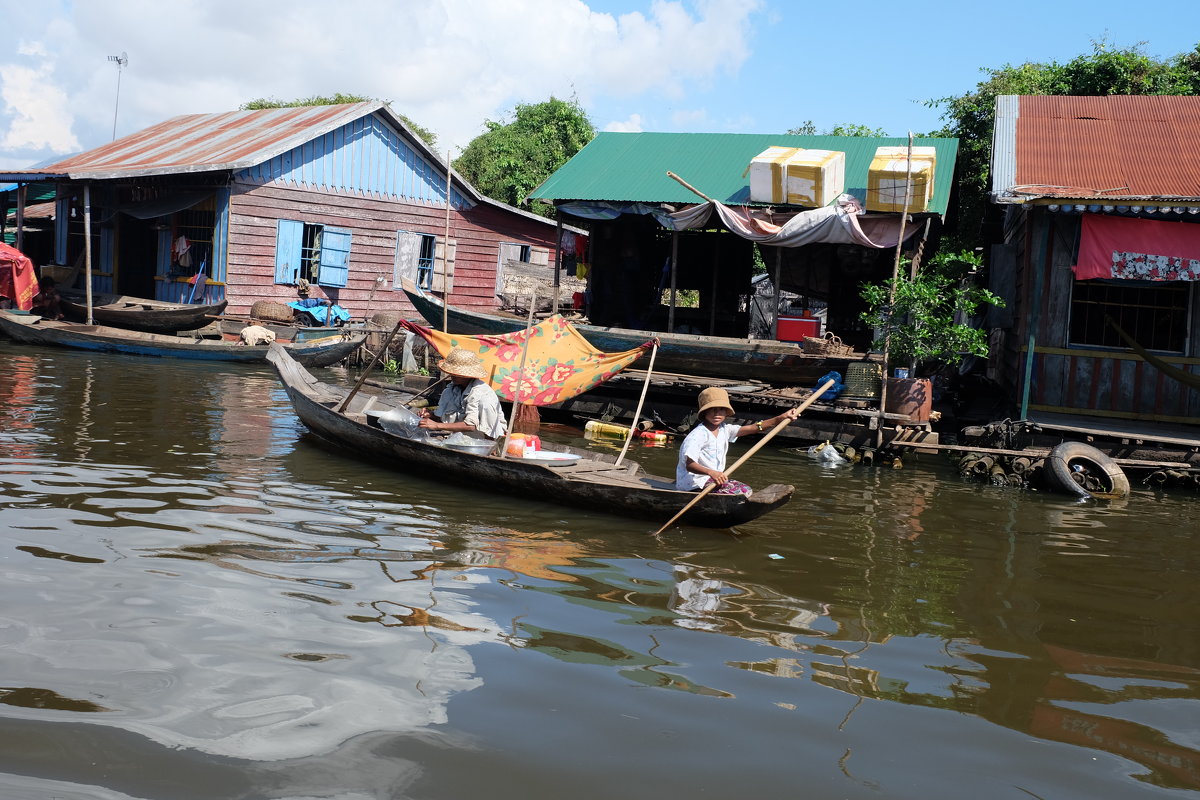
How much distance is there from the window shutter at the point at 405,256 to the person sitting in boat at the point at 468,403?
13.5 meters

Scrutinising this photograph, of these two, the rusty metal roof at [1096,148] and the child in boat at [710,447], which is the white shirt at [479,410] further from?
the rusty metal roof at [1096,148]

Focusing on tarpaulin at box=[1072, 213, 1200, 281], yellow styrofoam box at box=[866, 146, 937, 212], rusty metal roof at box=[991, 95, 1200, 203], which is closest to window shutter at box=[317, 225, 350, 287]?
yellow styrofoam box at box=[866, 146, 937, 212]

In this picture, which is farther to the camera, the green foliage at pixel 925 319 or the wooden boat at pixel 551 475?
the green foliage at pixel 925 319

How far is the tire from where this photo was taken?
1006 cm

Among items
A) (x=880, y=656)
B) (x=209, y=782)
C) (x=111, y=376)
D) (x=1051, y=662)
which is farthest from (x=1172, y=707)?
(x=111, y=376)

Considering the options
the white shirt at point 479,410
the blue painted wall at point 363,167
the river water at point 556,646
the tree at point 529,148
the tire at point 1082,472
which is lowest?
the river water at point 556,646

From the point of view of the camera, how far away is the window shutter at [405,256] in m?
22.3

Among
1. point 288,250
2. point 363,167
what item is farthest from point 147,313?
point 363,167

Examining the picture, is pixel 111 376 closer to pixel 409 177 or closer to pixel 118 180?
pixel 118 180

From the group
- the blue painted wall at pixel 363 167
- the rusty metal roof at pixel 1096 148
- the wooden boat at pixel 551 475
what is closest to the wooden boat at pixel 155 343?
the blue painted wall at pixel 363 167

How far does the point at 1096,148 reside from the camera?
508 inches

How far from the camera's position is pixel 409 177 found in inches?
882

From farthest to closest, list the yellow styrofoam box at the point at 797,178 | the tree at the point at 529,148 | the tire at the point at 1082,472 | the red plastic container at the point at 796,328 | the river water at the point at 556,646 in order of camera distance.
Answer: the tree at the point at 529,148 → the red plastic container at the point at 796,328 → the yellow styrofoam box at the point at 797,178 → the tire at the point at 1082,472 → the river water at the point at 556,646

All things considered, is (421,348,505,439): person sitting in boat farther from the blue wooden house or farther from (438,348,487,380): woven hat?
the blue wooden house
